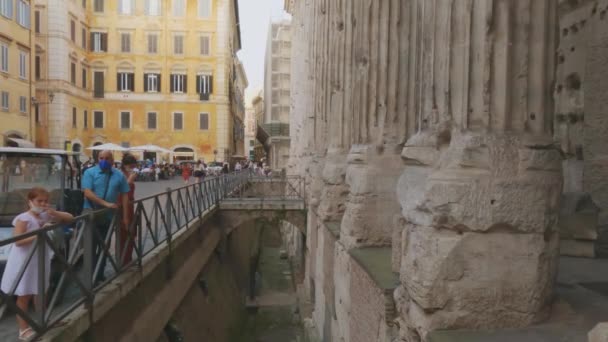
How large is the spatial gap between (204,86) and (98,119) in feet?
24.0

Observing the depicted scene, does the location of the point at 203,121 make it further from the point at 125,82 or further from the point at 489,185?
the point at 489,185

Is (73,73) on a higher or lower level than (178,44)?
lower

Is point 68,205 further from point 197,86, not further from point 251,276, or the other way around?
point 197,86

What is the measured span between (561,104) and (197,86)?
94.8ft

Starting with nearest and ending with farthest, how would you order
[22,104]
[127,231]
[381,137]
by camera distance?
[127,231] → [381,137] → [22,104]

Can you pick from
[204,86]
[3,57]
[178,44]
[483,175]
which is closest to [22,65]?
[3,57]

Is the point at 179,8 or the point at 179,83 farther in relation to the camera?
the point at 179,83

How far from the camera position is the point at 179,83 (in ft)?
110

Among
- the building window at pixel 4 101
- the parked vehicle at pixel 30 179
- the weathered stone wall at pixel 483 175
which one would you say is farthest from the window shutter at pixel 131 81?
the weathered stone wall at pixel 483 175

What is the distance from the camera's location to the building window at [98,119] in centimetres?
3278

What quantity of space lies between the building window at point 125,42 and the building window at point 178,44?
2.90 meters

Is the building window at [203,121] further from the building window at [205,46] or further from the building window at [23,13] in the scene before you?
the building window at [23,13]

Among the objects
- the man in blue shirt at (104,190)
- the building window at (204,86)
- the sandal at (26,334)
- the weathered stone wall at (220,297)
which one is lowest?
the weathered stone wall at (220,297)

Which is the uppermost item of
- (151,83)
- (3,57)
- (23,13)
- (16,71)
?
A: (23,13)
